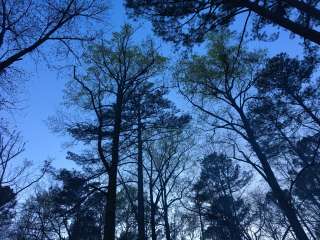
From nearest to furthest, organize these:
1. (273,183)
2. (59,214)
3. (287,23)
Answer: (287,23) → (273,183) → (59,214)

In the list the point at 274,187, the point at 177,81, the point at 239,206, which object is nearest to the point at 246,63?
the point at 177,81

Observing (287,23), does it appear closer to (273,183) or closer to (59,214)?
(273,183)

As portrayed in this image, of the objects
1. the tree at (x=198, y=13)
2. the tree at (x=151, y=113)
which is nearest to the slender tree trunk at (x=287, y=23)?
the tree at (x=198, y=13)

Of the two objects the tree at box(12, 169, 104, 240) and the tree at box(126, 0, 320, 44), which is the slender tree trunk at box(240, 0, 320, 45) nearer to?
the tree at box(126, 0, 320, 44)

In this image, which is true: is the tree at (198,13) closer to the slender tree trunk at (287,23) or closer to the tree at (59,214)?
the slender tree trunk at (287,23)

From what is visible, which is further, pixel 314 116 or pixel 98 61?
pixel 314 116

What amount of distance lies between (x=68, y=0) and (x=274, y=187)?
9.06m

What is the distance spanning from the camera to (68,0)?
7801 millimetres

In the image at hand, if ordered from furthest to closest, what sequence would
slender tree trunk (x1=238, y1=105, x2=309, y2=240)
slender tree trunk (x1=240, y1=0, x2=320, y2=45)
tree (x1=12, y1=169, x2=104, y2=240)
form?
tree (x1=12, y1=169, x2=104, y2=240) < slender tree trunk (x1=238, y1=105, x2=309, y2=240) < slender tree trunk (x1=240, y1=0, x2=320, y2=45)

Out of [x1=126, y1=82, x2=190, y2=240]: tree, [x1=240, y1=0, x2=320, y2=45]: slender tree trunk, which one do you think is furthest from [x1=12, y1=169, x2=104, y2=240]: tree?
[x1=240, y1=0, x2=320, y2=45]: slender tree trunk

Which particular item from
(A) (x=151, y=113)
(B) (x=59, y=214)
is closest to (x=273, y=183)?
(A) (x=151, y=113)

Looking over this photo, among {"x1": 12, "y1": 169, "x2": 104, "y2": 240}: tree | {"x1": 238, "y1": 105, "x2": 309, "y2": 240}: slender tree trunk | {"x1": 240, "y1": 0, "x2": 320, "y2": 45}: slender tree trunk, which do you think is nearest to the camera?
{"x1": 240, "y1": 0, "x2": 320, "y2": 45}: slender tree trunk

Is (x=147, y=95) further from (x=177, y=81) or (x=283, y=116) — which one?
(x=283, y=116)

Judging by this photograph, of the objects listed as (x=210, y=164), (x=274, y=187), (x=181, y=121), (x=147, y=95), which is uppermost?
(x=210, y=164)
